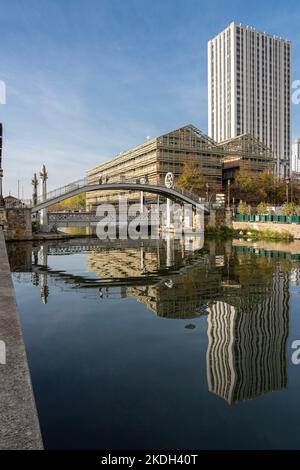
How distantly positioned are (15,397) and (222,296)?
10.2m

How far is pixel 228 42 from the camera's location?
146 m

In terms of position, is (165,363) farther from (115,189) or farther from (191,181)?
(191,181)

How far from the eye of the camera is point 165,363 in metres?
7.55

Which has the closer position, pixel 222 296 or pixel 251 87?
pixel 222 296

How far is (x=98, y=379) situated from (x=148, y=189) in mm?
46923

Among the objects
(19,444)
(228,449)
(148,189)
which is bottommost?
(228,449)

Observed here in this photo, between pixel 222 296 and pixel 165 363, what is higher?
pixel 222 296

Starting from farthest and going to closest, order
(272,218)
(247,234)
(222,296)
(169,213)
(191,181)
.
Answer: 1. (191,181)
2. (169,213)
3. (247,234)
4. (272,218)
5. (222,296)

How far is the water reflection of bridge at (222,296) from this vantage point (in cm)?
712

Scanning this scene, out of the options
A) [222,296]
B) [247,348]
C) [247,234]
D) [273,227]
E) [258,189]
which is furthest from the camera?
[258,189]

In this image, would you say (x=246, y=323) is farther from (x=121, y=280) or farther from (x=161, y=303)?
(x=121, y=280)

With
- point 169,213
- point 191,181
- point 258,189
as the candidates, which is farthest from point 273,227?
point 258,189

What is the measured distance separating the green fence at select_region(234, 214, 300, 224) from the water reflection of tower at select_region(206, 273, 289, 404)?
108 ft
